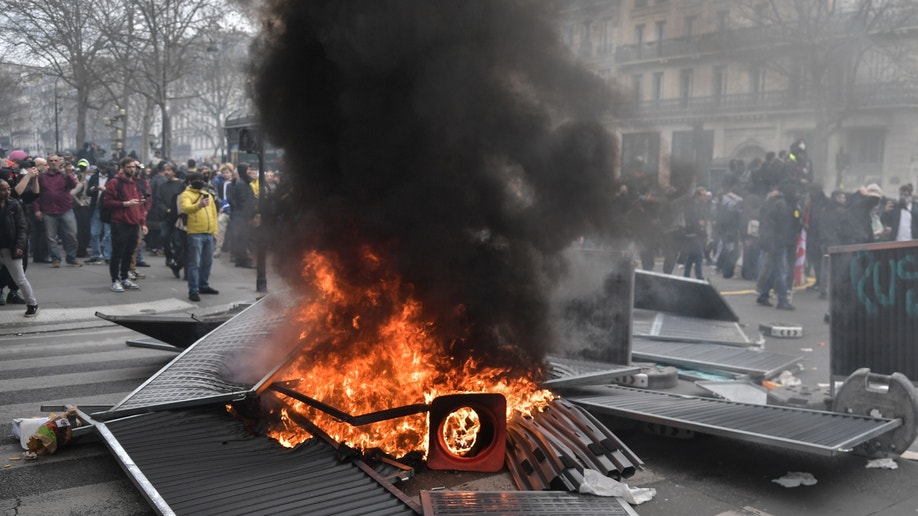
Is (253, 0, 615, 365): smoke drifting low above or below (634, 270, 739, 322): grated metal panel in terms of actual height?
above

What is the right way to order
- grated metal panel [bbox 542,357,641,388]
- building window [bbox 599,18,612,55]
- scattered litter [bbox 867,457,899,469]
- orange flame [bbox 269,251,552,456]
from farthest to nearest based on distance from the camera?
grated metal panel [bbox 542,357,641,388] < building window [bbox 599,18,612,55] < scattered litter [bbox 867,457,899,469] < orange flame [bbox 269,251,552,456]

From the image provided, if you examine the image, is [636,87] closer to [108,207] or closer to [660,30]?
[660,30]

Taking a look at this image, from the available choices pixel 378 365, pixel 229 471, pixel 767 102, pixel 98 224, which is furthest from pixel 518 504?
pixel 98 224

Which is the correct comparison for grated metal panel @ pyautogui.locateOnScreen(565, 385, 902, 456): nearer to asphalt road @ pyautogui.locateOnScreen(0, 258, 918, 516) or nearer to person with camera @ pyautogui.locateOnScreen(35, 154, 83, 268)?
asphalt road @ pyautogui.locateOnScreen(0, 258, 918, 516)

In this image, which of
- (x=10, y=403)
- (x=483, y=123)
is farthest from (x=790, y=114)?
(x=10, y=403)

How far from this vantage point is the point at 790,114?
25.4ft

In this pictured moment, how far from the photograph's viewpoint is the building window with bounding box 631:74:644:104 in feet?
17.7

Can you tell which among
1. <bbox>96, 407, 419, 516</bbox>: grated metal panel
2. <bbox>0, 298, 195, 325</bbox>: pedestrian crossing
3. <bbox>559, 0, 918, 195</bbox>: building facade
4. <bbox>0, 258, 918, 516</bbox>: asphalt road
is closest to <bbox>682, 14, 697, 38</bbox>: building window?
<bbox>559, 0, 918, 195</bbox>: building facade

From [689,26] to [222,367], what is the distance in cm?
416

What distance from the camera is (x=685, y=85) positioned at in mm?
6008

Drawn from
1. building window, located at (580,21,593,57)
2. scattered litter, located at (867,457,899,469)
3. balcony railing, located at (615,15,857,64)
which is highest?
balcony railing, located at (615,15,857,64)

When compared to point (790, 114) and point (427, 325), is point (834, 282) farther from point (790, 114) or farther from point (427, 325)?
point (427, 325)

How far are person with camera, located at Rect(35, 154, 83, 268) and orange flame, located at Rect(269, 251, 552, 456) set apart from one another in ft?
36.0

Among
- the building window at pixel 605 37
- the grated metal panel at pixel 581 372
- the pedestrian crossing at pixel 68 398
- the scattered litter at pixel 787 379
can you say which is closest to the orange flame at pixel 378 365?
the grated metal panel at pixel 581 372
